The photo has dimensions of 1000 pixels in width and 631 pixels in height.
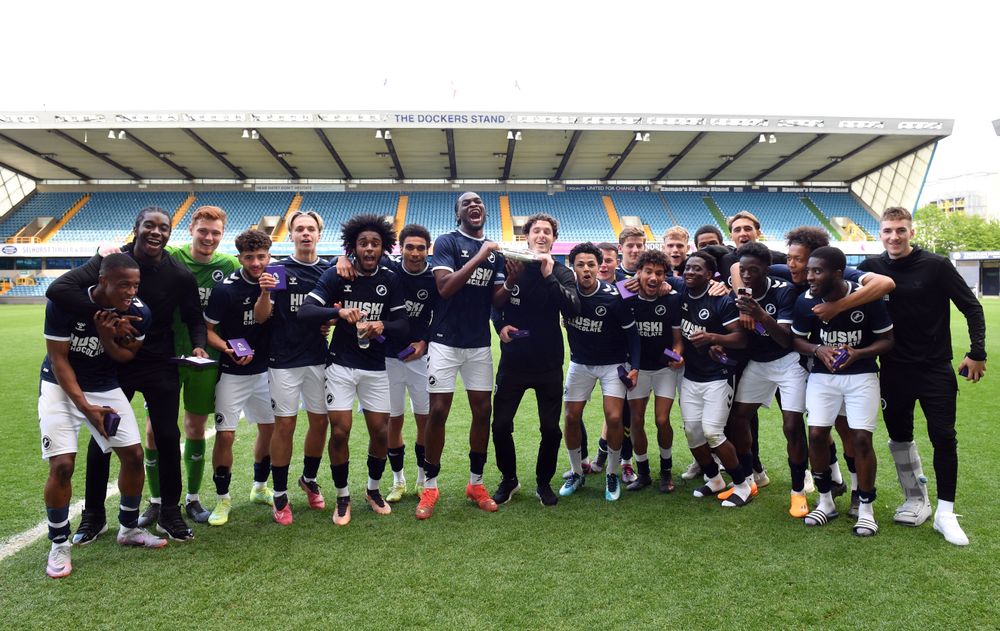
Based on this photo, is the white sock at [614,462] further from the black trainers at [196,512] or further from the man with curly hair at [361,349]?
the black trainers at [196,512]

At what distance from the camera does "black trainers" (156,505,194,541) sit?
412cm

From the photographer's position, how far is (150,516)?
446 centimetres

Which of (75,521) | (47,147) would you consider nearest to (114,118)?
(47,147)

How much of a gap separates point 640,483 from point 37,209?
45861 millimetres

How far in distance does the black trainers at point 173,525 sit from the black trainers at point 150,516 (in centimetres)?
24

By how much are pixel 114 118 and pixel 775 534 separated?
3351 centimetres

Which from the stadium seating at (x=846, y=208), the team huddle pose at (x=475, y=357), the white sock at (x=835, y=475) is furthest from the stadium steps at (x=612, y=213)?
the team huddle pose at (x=475, y=357)

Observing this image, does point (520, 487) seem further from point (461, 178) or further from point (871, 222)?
point (871, 222)

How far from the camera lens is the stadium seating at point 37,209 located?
3759 cm

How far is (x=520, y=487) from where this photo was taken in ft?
17.2

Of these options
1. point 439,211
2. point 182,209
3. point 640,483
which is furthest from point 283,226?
point 640,483

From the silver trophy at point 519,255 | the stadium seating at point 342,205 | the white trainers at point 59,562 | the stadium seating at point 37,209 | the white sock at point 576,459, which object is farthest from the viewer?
the stadium seating at point 37,209

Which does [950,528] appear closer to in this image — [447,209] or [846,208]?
[447,209]

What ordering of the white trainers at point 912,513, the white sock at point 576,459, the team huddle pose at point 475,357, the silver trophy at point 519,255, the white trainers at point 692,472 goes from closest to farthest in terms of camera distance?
the team huddle pose at point 475,357 < the white trainers at point 912,513 < the silver trophy at point 519,255 < the white sock at point 576,459 < the white trainers at point 692,472
